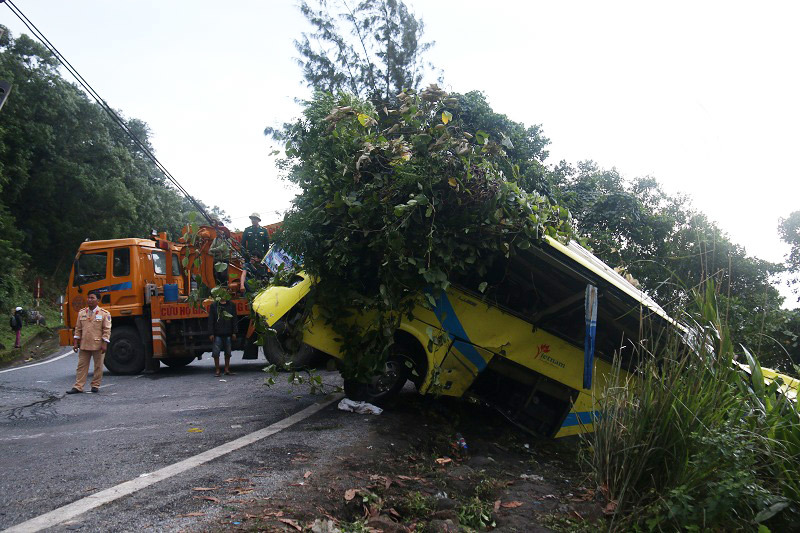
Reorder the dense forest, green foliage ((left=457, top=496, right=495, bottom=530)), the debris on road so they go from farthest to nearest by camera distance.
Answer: the dense forest → the debris on road → green foliage ((left=457, top=496, right=495, bottom=530))

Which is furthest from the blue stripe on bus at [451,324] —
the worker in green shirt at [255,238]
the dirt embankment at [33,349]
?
the dirt embankment at [33,349]

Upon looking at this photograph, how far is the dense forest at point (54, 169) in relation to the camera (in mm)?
29078

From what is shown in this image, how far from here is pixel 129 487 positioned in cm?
384

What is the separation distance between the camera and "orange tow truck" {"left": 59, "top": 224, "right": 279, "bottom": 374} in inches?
467

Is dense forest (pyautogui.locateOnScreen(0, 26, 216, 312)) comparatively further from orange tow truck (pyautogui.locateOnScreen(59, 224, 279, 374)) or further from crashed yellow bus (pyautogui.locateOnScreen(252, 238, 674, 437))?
crashed yellow bus (pyautogui.locateOnScreen(252, 238, 674, 437))

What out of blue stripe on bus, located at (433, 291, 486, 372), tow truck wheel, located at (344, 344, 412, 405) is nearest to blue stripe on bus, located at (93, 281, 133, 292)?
tow truck wheel, located at (344, 344, 412, 405)

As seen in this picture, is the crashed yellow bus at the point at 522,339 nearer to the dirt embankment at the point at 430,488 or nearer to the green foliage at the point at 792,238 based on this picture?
the dirt embankment at the point at 430,488

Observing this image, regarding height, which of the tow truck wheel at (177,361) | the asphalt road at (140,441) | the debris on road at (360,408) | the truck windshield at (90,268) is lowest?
the tow truck wheel at (177,361)

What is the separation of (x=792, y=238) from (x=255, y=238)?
56.5ft

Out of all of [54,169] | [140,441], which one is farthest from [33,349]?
[140,441]

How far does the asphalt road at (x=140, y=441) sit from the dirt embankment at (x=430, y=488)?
271 millimetres

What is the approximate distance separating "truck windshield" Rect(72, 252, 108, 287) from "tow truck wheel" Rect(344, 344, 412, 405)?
7506mm

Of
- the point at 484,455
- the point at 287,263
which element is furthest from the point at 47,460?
the point at 484,455

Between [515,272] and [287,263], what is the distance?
2.60m
